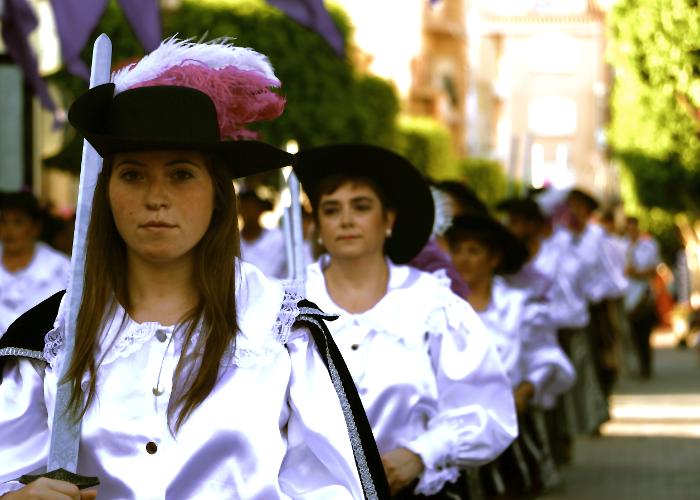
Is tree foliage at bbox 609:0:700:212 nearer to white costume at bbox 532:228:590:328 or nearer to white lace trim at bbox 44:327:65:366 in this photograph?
white costume at bbox 532:228:590:328

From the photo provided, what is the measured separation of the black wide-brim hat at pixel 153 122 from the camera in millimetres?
3777

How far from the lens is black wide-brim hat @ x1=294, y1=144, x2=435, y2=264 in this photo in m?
6.41

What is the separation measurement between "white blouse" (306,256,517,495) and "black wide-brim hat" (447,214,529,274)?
8.58 feet

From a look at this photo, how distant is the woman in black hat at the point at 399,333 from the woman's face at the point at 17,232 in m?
5.59

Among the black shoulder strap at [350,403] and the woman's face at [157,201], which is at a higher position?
the woman's face at [157,201]

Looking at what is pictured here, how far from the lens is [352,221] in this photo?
636 cm

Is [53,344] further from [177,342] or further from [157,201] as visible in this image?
[157,201]

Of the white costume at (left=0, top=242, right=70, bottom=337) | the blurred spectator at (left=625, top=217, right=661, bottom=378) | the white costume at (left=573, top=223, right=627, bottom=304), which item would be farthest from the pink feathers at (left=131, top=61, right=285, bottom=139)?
the blurred spectator at (left=625, top=217, right=661, bottom=378)

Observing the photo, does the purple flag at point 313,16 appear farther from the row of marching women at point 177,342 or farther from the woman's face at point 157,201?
the woman's face at point 157,201

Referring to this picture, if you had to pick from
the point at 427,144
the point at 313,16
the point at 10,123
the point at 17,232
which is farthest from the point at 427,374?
the point at 427,144

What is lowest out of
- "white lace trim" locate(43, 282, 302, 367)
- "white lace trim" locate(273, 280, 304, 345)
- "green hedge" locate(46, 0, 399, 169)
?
"white lace trim" locate(43, 282, 302, 367)

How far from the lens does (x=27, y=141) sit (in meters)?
26.5

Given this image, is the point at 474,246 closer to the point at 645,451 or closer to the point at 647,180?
the point at 645,451

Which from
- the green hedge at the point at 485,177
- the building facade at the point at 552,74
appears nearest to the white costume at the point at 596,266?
the green hedge at the point at 485,177
